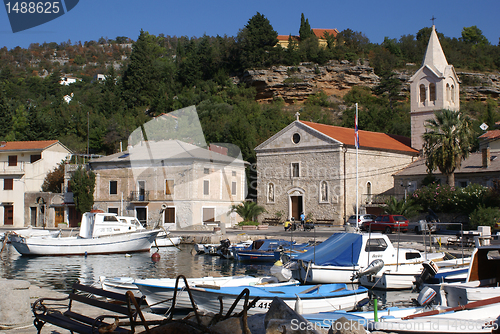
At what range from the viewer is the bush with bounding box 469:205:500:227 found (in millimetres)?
29525

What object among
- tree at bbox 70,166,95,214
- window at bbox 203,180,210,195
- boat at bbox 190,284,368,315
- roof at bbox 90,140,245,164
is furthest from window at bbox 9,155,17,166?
boat at bbox 190,284,368,315

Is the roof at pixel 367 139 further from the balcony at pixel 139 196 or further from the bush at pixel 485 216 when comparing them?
the balcony at pixel 139 196

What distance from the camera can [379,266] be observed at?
50.5ft

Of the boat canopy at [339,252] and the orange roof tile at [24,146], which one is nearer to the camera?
the boat canopy at [339,252]

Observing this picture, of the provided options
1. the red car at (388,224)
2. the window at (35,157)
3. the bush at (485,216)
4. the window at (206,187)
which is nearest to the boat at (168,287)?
the red car at (388,224)

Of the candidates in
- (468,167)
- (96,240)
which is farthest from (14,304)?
(468,167)

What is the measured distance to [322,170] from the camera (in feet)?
137

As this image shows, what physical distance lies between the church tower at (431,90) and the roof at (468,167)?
5.39m

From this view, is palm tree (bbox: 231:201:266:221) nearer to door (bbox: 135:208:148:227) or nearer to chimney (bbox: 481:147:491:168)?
door (bbox: 135:208:148:227)

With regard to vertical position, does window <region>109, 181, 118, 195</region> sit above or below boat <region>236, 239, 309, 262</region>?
above

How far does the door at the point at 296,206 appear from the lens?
43344 mm

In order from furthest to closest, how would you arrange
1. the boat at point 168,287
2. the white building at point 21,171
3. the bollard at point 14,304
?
1. the white building at point 21,171
2. the boat at point 168,287
3. the bollard at point 14,304

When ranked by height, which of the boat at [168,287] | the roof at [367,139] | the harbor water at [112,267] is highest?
the roof at [367,139]

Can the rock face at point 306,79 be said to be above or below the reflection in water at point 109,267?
above
